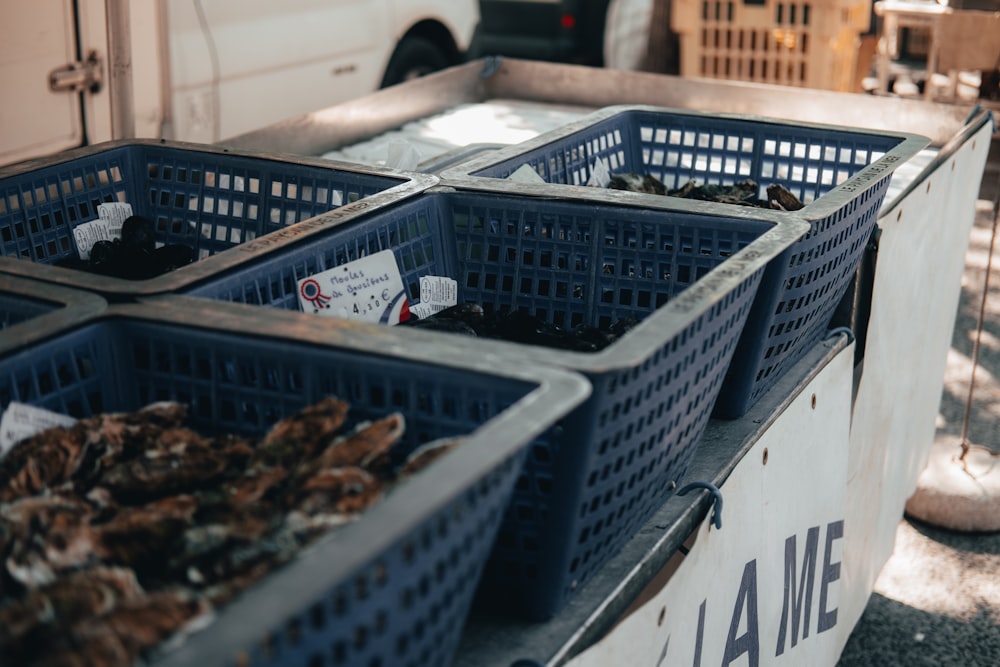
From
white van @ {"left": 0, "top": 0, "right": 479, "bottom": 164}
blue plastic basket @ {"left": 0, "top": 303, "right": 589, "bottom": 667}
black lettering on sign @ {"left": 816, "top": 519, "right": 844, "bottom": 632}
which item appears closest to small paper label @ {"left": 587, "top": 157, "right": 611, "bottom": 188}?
black lettering on sign @ {"left": 816, "top": 519, "right": 844, "bottom": 632}

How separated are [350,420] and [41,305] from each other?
50 centimetres

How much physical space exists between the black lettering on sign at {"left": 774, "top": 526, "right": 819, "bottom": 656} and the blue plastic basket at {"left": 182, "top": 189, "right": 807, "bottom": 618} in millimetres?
592

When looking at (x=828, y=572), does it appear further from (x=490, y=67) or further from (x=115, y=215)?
(x=490, y=67)

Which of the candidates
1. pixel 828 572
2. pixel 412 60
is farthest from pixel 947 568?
pixel 412 60

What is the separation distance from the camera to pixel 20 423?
1.40m

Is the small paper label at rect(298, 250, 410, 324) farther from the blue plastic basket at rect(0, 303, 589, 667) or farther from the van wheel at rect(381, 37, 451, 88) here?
the van wheel at rect(381, 37, 451, 88)

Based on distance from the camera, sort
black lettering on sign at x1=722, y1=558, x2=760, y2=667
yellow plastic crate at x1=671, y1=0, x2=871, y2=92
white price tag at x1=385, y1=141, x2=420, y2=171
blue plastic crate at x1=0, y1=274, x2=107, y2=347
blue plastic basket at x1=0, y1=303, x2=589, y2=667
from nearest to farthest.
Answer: blue plastic basket at x1=0, y1=303, x2=589, y2=667 → blue plastic crate at x1=0, y1=274, x2=107, y2=347 → black lettering on sign at x1=722, y1=558, x2=760, y2=667 → white price tag at x1=385, y1=141, x2=420, y2=171 → yellow plastic crate at x1=671, y1=0, x2=871, y2=92

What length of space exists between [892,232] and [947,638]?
1235mm

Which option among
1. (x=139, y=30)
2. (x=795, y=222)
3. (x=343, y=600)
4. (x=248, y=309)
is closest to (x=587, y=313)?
(x=795, y=222)

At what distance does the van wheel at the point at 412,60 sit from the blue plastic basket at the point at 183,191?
3.48 meters

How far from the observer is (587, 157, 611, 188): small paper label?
9.50ft

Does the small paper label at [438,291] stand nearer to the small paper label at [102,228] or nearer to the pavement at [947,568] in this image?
the small paper label at [102,228]

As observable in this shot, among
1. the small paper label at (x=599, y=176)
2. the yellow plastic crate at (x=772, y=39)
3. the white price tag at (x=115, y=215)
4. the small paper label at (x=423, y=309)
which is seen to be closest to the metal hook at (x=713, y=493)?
the small paper label at (x=423, y=309)

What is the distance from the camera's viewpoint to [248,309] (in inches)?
58.8
